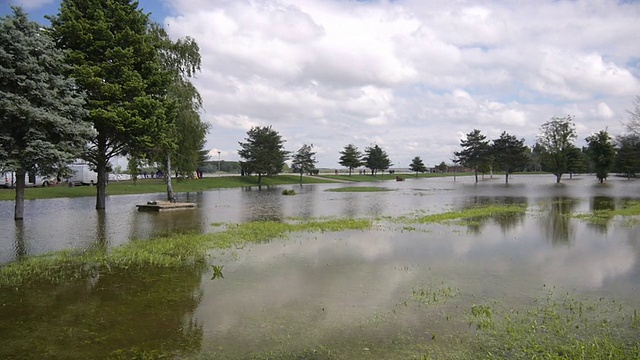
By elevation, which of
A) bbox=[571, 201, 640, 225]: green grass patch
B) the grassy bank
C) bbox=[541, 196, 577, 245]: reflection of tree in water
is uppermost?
bbox=[571, 201, 640, 225]: green grass patch

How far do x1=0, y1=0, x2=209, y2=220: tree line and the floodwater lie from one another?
395 centimetres

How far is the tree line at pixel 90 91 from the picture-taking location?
1489 cm

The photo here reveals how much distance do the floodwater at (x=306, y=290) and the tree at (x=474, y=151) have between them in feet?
215

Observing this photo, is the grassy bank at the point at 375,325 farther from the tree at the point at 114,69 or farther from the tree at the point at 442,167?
the tree at the point at 442,167

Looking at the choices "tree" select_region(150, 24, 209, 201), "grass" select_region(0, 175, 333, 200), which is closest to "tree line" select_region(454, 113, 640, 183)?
"grass" select_region(0, 175, 333, 200)

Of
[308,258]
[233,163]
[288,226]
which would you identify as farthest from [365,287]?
[233,163]

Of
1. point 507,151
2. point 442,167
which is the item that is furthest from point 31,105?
point 442,167

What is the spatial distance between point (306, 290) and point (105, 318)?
3.79 meters

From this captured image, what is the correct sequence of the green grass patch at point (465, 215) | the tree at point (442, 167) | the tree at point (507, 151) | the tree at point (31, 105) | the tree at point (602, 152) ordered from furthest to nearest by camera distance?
the tree at point (442, 167)
the tree at point (507, 151)
the tree at point (602, 152)
the green grass patch at point (465, 215)
the tree at point (31, 105)

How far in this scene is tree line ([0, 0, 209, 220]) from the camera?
1489 cm

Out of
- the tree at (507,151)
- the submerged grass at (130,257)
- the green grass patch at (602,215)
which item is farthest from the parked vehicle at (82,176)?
the tree at (507,151)

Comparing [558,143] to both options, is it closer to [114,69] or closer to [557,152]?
[557,152]

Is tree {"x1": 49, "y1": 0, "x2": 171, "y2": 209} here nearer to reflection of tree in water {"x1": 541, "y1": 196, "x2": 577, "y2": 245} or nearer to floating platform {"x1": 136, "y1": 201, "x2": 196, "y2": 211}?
floating platform {"x1": 136, "y1": 201, "x2": 196, "y2": 211}

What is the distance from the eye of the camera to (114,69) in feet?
70.9
